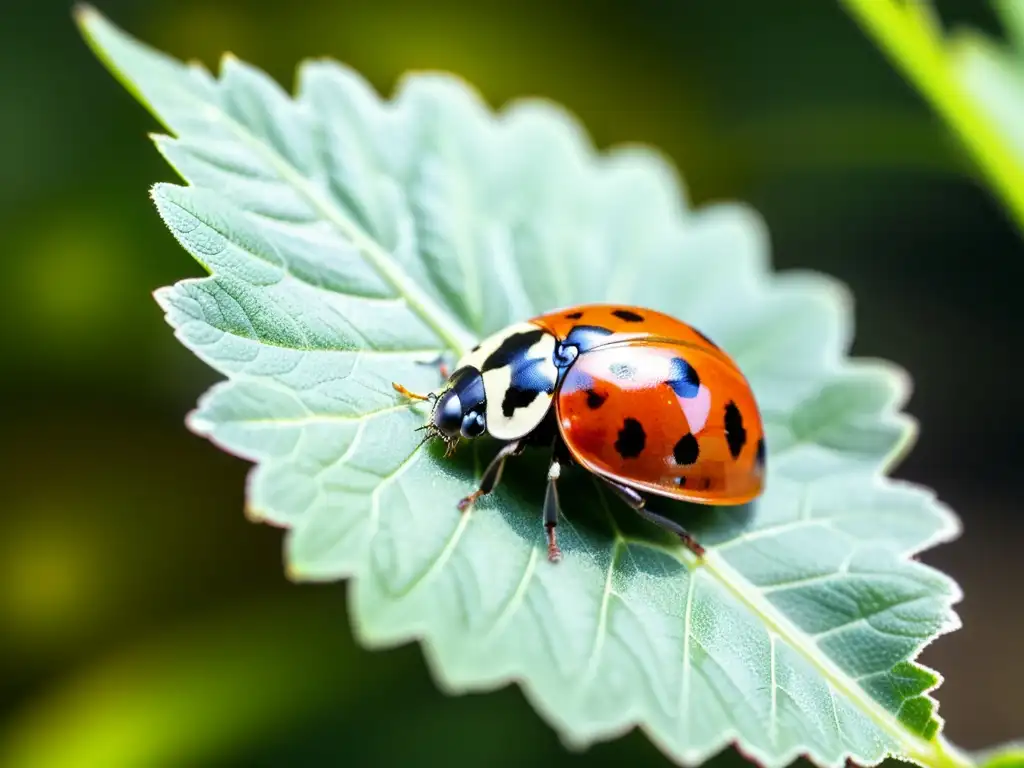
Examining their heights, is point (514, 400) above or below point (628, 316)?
below

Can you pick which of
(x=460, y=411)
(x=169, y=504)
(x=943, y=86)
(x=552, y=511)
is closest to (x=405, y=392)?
(x=460, y=411)

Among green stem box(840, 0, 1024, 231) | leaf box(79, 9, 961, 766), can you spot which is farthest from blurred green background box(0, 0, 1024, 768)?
green stem box(840, 0, 1024, 231)

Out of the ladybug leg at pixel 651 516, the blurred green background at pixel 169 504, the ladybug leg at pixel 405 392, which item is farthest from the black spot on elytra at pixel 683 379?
the blurred green background at pixel 169 504

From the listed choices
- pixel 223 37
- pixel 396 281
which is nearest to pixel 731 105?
pixel 223 37

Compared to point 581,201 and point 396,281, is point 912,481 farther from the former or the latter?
point 396,281

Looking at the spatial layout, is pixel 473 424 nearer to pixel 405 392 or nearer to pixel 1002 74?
pixel 405 392

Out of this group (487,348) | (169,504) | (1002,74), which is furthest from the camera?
(169,504)

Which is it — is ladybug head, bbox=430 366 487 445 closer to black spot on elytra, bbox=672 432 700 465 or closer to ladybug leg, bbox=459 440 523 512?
ladybug leg, bbox=459 440 523 512
